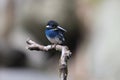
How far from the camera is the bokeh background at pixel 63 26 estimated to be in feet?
11.7

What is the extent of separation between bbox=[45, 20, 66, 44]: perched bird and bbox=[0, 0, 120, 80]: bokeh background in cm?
280

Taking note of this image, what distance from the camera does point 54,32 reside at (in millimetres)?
535

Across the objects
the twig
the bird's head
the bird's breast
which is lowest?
the twig

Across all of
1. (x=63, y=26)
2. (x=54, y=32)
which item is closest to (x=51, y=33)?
(x=54, y=32)

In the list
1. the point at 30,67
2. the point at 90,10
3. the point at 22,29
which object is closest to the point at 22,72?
the point at 30,67

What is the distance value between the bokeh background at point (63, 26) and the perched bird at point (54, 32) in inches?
110

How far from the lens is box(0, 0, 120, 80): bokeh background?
A: 3.56 meters

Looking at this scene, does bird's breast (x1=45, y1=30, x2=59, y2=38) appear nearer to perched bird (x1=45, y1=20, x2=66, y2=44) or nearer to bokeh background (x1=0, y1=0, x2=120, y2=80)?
perched bird (x1=45, y1=20, x2=66, y2=44)

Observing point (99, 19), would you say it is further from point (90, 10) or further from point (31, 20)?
point (31, 20)

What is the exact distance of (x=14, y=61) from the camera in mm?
4457

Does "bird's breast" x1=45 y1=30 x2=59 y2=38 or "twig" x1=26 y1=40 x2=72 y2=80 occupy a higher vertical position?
"bird's breast" x1=45 y1=30 x2=59 y2=38

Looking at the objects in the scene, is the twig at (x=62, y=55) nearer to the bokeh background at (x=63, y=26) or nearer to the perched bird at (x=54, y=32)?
the perched bird at (x=54, y=32)

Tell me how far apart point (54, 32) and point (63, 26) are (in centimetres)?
332

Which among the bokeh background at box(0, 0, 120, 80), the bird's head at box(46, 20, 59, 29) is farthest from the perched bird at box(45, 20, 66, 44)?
the bokeh background at box(0, 0, 120, 80)
